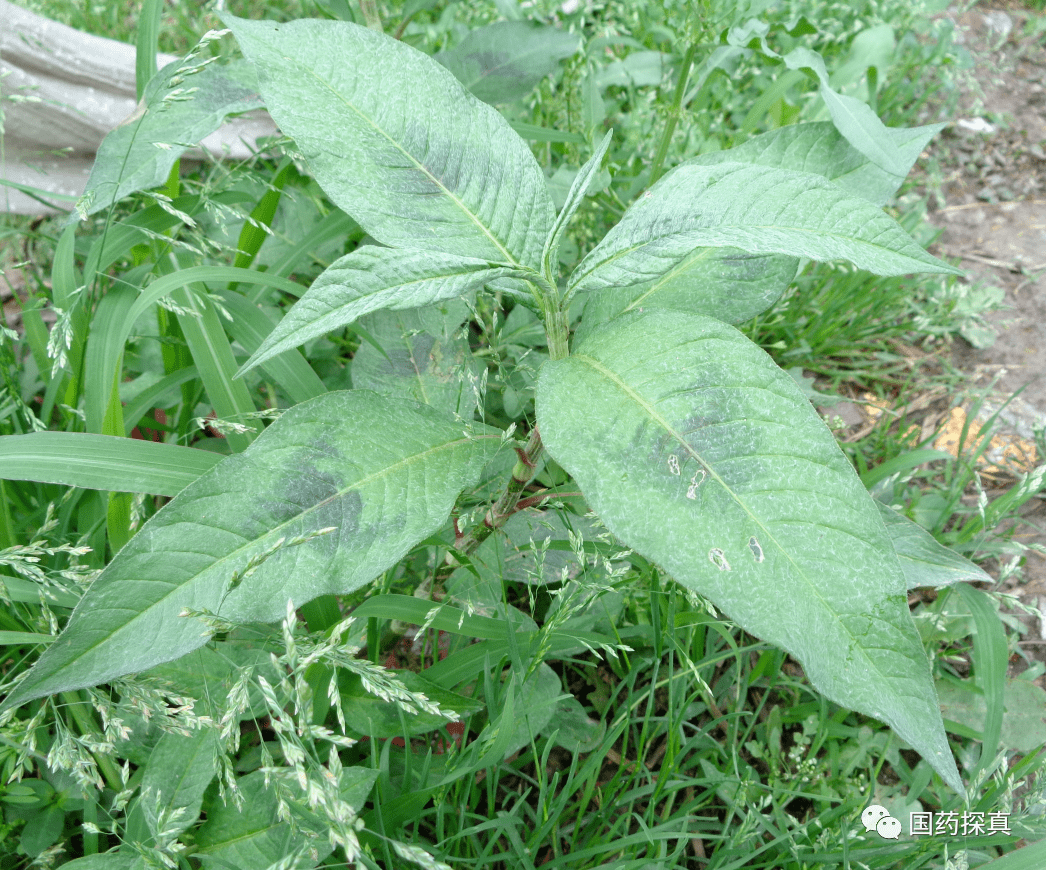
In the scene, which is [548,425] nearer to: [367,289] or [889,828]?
[367,289]

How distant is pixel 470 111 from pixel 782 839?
4.52 feet

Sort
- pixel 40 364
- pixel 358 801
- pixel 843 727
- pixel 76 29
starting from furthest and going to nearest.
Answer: pixel 76 29 → pixel 40 364 → pixel 843 727 → pixel 358 801

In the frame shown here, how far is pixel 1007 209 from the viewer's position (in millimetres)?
2951

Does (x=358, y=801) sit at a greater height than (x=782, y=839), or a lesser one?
greater

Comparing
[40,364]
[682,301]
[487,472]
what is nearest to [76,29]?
[40,364]

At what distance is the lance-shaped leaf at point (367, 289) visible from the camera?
0.94 m

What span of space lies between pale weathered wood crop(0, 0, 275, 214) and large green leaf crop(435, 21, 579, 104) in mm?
1054

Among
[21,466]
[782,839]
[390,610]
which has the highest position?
[21,466]

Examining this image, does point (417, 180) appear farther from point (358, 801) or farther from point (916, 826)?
point (916, 826)

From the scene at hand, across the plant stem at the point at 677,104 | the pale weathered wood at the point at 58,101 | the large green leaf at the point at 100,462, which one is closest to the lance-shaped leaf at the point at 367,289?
the large green leaf at the point at 100,462

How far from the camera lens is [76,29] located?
114 inches

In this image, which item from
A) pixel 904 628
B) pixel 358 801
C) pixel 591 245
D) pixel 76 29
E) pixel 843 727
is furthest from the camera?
pixel 76 29

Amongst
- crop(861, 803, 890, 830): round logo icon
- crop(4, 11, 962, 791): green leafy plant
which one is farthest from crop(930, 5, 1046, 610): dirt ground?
crop(4, 11, 962, 791): green leafy plant

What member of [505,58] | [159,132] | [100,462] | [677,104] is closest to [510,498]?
[100,462]
